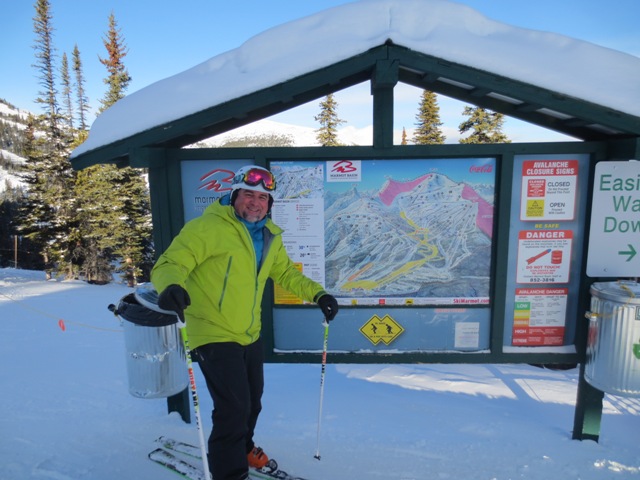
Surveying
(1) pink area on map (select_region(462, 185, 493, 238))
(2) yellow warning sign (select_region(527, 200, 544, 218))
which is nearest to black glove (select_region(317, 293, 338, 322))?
(1) pink area on map (select_region(462, 185, 493, 238))

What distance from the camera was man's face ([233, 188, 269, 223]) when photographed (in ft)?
9.87

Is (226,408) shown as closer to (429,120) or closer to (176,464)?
(176,464)

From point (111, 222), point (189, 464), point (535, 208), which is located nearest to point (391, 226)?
point (535, 208)

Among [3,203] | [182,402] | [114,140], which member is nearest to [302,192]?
[114,140]

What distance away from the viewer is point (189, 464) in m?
3.39

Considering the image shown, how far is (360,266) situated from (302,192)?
1.04 meters

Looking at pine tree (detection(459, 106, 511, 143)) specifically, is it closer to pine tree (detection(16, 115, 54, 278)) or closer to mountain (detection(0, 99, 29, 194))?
pine tree (detection(16, 115, 54, 278))

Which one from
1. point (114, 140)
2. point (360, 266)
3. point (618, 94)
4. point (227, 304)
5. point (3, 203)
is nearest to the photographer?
point (227, 304)

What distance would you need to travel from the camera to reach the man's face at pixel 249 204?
3010 millimetres

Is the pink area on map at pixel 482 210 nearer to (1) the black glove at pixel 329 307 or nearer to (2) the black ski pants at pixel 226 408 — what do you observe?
(1) the black glove at pixel 329 307

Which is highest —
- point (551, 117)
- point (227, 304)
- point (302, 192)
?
point (551, 117)

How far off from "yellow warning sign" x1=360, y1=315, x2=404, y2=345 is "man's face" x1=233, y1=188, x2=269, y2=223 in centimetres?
192

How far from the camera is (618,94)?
3227mm

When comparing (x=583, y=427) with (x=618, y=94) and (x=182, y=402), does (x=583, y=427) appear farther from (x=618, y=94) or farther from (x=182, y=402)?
(x=182, y=402)
